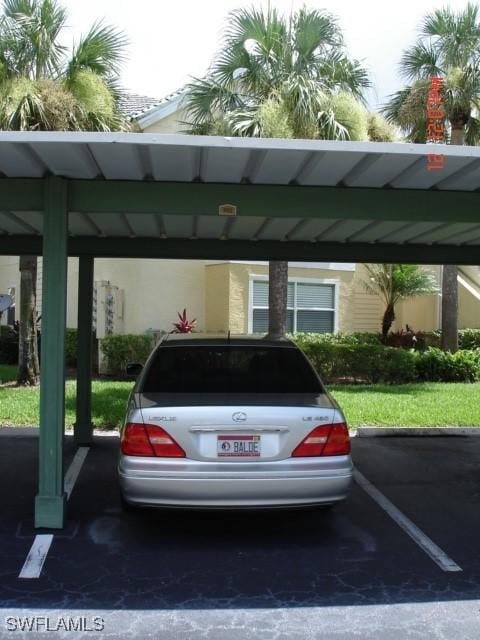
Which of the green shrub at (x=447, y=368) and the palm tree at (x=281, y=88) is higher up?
the palm tree at (x=281, y=88)

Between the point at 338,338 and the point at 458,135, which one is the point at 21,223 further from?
the point at 458,135

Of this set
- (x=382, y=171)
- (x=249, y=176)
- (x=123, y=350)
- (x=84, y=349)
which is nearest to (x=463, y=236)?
(x=382, y=171)

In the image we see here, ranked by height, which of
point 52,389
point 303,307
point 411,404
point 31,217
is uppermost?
point 31,217

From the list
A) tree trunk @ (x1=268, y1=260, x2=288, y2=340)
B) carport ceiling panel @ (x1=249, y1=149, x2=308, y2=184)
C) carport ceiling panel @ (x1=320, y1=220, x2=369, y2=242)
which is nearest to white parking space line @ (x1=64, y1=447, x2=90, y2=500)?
carport ceiling panel @ (x1=249, y1=149, x2=308, y2=184)

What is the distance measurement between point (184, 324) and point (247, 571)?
40.3ft

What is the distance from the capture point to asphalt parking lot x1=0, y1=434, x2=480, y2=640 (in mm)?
3781

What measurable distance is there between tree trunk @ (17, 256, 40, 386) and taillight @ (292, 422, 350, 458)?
9647 millimetres

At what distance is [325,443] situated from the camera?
4.75 m

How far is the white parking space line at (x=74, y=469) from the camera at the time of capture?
661cm

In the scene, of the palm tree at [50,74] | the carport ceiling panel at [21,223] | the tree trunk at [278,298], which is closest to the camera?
the carport ceiling panel at [21,223]

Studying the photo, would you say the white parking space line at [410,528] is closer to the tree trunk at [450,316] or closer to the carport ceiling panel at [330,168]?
the carport ceiling panel at [330,168]

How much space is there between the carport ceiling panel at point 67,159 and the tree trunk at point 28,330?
869 centimetres

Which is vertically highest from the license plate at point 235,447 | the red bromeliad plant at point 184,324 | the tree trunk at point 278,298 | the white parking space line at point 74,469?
the tree trunk at point 278,298

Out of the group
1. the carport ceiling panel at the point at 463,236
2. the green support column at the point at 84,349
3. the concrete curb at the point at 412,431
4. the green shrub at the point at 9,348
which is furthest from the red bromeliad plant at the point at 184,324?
the carport ceiling panel at the point at 463,236
